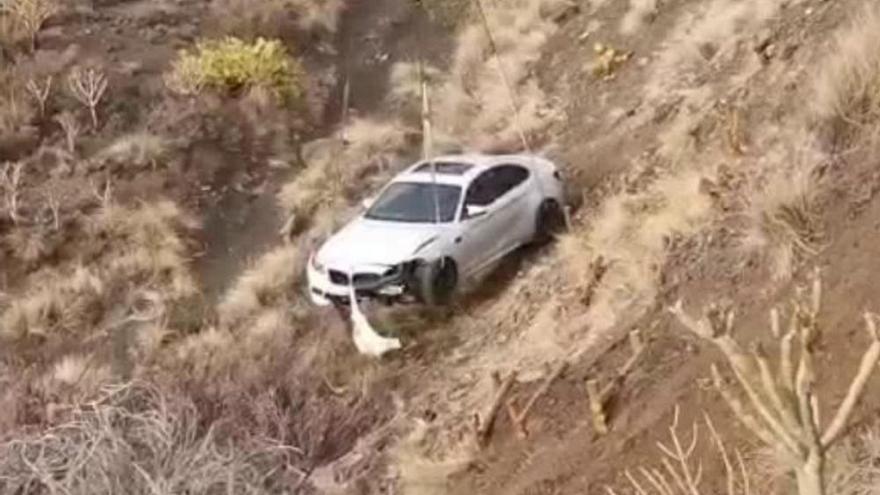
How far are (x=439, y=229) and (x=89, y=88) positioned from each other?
7595 mm

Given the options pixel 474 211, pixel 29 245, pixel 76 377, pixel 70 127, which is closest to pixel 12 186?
pixel 29 245

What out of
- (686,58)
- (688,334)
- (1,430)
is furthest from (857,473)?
(686,58)

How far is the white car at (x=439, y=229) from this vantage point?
649 inches

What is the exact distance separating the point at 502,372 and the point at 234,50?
10.5m

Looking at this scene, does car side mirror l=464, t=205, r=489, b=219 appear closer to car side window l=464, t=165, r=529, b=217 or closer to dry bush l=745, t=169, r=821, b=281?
car side window l=464, t=165, r=529, b=217

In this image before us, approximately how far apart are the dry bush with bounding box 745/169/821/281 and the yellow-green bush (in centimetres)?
1045

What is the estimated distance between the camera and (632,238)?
1616 centimetres

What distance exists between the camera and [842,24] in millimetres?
18047

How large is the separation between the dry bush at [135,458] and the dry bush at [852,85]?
19.9 ft

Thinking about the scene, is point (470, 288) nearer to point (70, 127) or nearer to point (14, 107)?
point (70, 127)

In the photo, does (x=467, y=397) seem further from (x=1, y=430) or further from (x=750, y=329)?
(x=1, y=430)

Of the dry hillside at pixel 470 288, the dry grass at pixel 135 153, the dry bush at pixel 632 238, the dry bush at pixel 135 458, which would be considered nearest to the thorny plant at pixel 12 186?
the dry hillside at pixel 470 288

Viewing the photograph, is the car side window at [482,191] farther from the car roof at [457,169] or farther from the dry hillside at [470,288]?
the dry hillside at [470,288]

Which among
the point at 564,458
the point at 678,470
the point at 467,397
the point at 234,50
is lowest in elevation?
the point at 234,50
